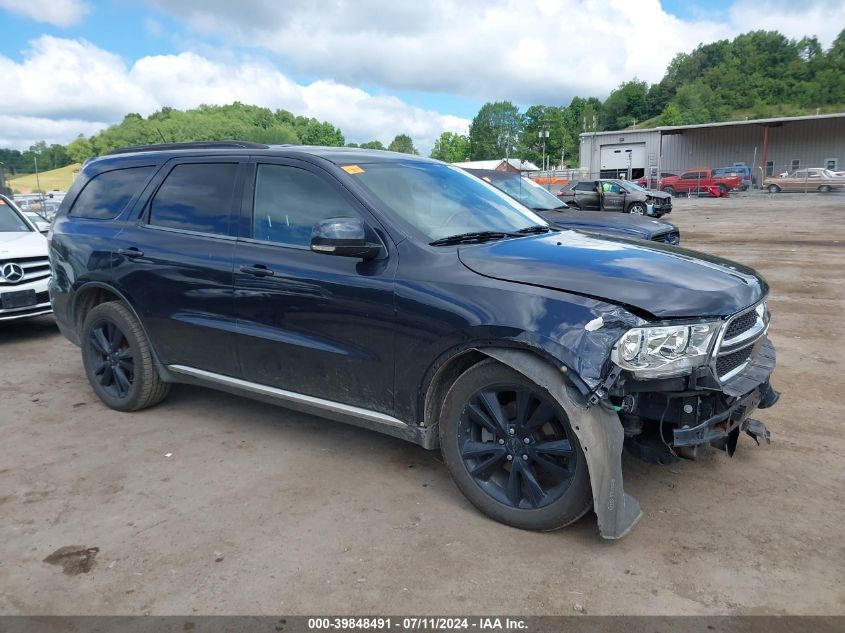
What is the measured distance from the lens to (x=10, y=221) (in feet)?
27.6

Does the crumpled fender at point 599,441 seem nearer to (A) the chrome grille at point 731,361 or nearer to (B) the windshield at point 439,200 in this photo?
(A) the chrome grille at point 731,361

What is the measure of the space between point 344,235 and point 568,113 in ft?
478

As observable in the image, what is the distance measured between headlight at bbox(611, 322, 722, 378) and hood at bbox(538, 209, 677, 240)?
6.01 meters

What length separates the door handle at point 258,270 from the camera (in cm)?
388

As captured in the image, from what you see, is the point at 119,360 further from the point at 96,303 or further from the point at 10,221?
the point at 10,221

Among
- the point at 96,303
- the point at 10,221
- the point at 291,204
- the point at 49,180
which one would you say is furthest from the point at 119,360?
the point at 49,180

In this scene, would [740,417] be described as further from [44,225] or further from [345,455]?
[44,225]

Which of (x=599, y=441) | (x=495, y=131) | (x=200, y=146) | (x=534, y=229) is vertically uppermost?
(x=495, y=131)

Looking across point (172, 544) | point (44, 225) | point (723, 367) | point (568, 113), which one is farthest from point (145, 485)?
point (568, 113)

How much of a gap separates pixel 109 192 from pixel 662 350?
4162mm

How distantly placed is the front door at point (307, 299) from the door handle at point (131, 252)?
3.12 ft

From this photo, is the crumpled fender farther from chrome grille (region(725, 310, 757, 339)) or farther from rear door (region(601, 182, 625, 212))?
rear door (region(601, 182, 625, 212))

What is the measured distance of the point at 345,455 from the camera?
13.5 ft

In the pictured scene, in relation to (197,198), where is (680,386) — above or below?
below
